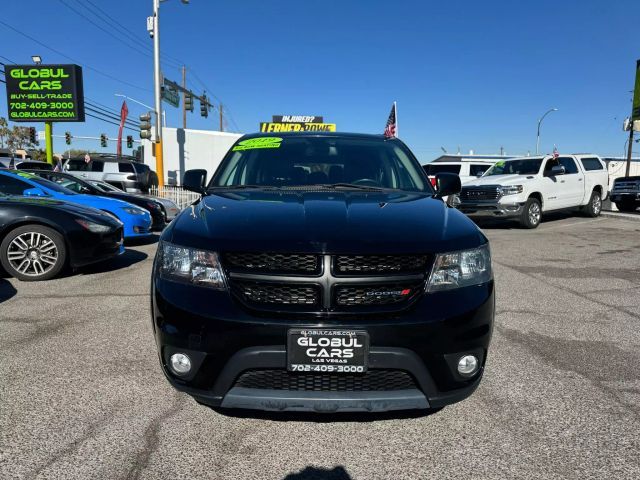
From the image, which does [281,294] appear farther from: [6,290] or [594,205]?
[594,205]

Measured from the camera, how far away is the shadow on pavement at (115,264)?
21.5 ft

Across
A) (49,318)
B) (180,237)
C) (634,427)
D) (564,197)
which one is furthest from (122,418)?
(564,197)

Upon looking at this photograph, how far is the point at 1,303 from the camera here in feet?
15.9

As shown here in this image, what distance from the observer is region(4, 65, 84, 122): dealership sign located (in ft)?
65.3

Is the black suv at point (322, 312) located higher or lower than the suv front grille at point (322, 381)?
higher

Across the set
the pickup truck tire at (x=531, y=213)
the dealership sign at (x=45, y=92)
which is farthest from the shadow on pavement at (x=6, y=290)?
the dealership sign at (x=45, y=92)

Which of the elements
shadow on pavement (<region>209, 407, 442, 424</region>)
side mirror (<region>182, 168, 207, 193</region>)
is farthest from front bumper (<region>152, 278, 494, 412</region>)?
side mirror (<region>182, 168, 207, 193</region>)

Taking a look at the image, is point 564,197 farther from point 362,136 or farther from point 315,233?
point 315,233

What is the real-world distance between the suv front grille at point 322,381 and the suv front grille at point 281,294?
31cm

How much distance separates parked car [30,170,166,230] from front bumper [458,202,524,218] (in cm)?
756

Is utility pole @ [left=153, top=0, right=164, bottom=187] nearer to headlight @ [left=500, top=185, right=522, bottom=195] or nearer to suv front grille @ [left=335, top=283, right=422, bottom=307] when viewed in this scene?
headlight @ [left=500, top=185, right=522, bottom=195]

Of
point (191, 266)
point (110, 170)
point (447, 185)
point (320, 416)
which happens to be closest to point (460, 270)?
point (320, 416)

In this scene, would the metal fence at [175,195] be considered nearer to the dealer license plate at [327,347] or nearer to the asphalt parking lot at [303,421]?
the asphalt parking lot at [303,421]

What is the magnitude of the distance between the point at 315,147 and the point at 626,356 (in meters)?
2.83
